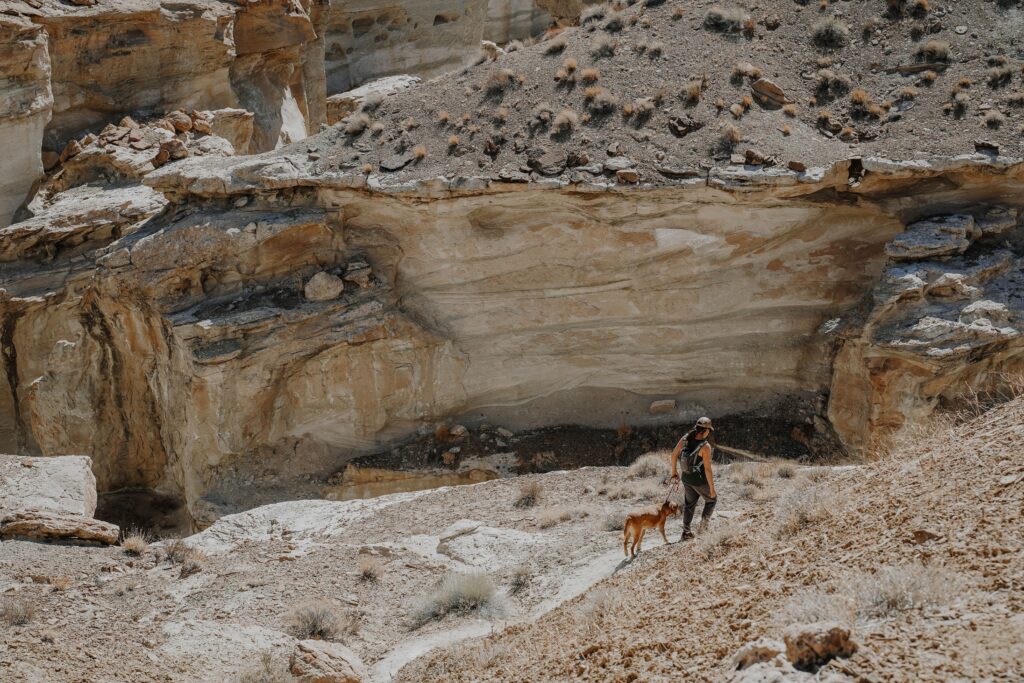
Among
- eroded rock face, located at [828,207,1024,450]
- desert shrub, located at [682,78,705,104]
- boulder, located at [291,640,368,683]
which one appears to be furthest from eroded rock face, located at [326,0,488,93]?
boulder, located at [291,640,368,683]

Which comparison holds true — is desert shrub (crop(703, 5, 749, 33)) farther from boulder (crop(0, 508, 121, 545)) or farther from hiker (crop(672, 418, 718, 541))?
boulder (crop(0, 508, 121, 545))

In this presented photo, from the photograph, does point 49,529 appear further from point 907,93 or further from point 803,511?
point 907,93

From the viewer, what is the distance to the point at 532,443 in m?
18.8

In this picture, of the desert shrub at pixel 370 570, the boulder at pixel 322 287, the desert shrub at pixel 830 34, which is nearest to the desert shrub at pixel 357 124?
the boulder at pixel 322 287

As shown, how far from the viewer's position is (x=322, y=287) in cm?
1903

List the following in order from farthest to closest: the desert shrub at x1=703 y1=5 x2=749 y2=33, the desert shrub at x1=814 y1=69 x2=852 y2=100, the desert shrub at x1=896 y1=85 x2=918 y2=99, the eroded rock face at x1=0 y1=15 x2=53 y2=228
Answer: the eroded rock face at x1=0 y1=15 x2=53 y2=228, the desert shrub at x1=703 y1=5 x2=749 y2=33, the desert shrub at x1=814 y1=69 x2=852 y2=100, the desert shrub at x1=896 y1=85 x2=918 y2=99

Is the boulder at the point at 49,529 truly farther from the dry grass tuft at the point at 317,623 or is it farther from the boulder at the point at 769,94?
the boulder at the point at 769,94

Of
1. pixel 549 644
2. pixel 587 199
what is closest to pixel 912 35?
pixel 587 199

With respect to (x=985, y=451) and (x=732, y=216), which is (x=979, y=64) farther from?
(x=985, y=451)

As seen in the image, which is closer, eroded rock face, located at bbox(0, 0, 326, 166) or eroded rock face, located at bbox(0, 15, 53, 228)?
eroded rock face, located at bbox(0, 15, 53, 228)

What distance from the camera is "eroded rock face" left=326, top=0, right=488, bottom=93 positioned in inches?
1388

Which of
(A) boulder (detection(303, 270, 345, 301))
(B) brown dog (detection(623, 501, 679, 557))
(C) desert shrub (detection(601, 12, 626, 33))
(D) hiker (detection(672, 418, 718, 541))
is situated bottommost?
(A) boulder (detection(303, 270, 345, 301))

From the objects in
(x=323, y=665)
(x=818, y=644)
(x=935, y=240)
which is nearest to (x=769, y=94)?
(x=935, y=240)

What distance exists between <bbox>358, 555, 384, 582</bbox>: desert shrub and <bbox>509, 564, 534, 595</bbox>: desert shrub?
1737 millimetres
